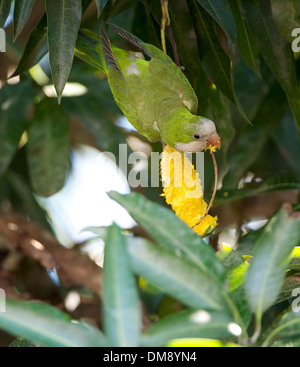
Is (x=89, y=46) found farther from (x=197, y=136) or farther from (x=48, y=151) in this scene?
(x=48, y=151)

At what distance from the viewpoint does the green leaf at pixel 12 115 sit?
68.2 inches

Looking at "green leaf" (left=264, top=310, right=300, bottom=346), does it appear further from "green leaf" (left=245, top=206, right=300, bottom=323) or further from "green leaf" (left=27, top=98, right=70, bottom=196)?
"green leaf" (left=27, top=98, right=70, bottom=196)

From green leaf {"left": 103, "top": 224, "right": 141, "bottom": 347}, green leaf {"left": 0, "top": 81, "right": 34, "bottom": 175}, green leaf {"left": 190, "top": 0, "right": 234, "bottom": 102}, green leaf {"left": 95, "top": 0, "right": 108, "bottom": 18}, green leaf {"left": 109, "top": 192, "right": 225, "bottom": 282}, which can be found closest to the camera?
→ green leaf {"left": 103, "top": 224, "right": 141, "bottom": 347}

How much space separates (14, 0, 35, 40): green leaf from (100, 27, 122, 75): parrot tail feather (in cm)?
21

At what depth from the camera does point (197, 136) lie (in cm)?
122

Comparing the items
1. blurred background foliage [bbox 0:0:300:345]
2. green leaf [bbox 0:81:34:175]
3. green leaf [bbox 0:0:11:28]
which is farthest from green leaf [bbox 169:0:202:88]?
green leaf [bbox 0:81:34:175]

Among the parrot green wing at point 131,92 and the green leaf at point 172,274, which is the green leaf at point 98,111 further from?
the green leaf at point 172,274

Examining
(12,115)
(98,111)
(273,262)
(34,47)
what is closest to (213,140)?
(34,47)

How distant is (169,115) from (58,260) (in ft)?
2.35

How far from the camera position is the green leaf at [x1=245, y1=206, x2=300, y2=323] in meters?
0.69

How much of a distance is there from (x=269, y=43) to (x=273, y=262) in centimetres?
76

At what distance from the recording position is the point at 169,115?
51.7 inches

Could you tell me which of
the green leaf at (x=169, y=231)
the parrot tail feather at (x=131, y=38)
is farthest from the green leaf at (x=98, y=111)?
the green leaf at (x=169, y=231)
